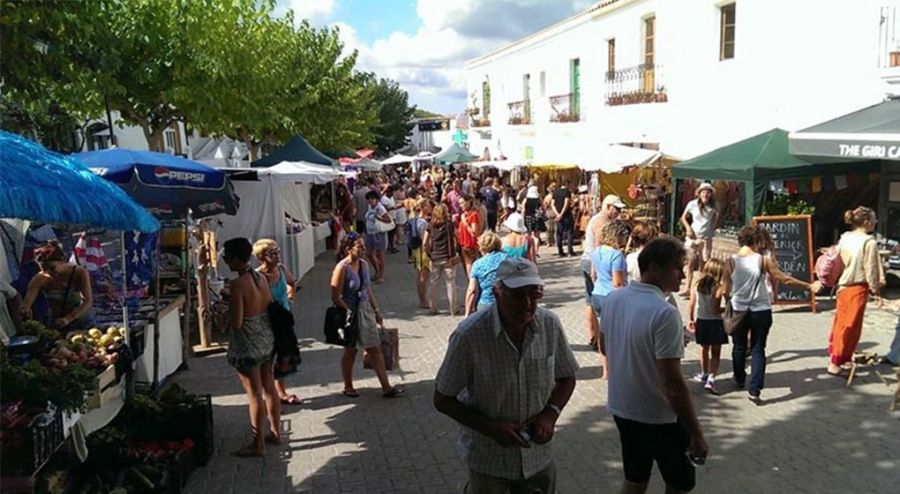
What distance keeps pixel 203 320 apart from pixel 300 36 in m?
16.4

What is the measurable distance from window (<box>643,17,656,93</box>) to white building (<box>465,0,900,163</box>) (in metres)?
0.03

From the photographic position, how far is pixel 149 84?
10422mm

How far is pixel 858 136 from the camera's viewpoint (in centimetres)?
1010

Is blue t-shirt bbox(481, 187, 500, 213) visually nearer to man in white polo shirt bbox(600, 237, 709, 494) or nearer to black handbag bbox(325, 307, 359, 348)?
black handbag bbox(325, 307, 359, 348)

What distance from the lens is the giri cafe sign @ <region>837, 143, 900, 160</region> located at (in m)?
9.41

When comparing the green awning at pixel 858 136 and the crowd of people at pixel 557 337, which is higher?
the green awning at pixel 858 136

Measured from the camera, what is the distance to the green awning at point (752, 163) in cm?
1135

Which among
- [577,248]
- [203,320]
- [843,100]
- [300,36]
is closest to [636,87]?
[577,248]

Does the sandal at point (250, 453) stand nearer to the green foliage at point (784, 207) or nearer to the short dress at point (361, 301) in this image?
the short dress at point (361, 301)

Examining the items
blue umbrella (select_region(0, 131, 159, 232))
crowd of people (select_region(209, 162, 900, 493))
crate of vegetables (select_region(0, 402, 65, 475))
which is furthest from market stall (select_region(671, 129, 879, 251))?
crate of vegetables (select_region(0, 402, 65, 475))

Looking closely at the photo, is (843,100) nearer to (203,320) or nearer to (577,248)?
(577,248)

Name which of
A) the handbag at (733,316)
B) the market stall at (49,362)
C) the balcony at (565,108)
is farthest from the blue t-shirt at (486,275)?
the balcony at (565,108)

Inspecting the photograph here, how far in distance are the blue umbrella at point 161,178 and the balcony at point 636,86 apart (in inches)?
577

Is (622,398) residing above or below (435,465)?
above
